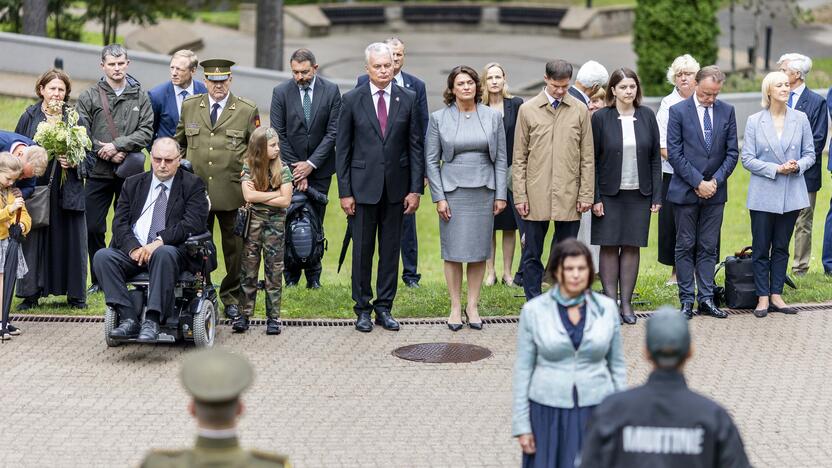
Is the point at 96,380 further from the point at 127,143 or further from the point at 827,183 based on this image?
the point at 827,183

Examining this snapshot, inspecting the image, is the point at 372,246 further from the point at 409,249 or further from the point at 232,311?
the point at 409,249

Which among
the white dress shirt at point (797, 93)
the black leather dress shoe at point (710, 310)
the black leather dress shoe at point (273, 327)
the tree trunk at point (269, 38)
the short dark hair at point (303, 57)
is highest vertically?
the tree trunk at point (269, 38)

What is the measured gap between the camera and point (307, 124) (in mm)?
13164

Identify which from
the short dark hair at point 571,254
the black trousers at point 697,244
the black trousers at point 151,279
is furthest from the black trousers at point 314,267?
the short dark hair at point 571,254

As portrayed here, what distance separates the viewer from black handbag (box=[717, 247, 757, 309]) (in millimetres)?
12766

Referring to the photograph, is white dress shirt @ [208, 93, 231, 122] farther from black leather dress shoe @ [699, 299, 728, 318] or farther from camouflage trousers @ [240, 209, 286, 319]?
black leather dress shoe @ [699, 299, 728, 318]

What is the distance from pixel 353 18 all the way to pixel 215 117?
85.1ft

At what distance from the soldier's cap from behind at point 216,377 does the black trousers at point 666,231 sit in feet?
27.8

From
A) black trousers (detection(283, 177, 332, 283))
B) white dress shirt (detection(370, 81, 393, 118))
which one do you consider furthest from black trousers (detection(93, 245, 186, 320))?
black trousers (detection(283, 177, 332, 283))

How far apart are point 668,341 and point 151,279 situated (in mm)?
6156

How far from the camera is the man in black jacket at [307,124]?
13062 millimetres

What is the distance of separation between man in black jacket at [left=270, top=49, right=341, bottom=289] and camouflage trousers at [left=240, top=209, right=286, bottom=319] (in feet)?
4.06

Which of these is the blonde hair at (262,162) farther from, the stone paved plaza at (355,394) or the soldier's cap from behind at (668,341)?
the soldier's cap from behind at (668,341)

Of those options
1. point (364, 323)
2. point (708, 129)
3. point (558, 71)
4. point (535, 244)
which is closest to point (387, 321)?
point (364, 323)
